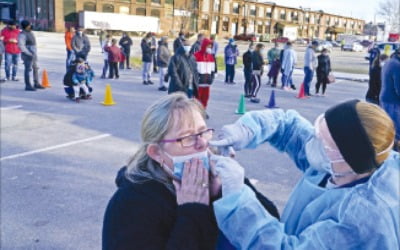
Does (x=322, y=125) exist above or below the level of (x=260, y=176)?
above

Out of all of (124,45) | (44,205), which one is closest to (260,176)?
(44,205)

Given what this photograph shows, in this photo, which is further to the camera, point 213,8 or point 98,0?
point 213,8

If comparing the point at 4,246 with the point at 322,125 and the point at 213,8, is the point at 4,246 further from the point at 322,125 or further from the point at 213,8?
the point at 213,8

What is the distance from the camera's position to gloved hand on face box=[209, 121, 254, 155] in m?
1.81

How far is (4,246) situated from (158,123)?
2737mm

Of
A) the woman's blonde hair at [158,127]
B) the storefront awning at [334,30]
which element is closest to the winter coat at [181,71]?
the woman's blonde hair at [158,127]

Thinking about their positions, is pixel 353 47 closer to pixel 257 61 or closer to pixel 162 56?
pixel 162 56

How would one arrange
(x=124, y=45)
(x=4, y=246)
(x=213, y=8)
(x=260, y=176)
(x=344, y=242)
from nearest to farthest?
1. (x=344, y=242)
2. (x=4, y=246)
3. (x=260, y=176)
4. (x=124, y=45)
5. (x=213, y=8)

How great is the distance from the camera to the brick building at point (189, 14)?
2163 inches

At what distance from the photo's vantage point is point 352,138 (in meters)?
1.39

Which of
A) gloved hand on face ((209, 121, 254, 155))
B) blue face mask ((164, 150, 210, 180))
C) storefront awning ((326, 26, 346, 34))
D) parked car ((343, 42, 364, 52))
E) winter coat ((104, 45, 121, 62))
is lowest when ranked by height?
blue face mask ((164, 150, 210, 180))

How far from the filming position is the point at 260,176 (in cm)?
571

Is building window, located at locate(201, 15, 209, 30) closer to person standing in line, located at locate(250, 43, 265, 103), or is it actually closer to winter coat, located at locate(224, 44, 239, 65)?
winter coat, located at locate(224, 44, 239, 65)

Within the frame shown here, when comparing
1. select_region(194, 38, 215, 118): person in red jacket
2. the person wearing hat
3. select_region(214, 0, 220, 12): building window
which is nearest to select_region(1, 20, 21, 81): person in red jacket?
the person wearing hat
